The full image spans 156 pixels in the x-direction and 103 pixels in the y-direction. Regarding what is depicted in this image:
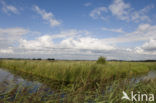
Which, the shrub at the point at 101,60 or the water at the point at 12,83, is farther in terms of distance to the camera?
the shrub at the point at 101,60

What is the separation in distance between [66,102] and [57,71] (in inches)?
395

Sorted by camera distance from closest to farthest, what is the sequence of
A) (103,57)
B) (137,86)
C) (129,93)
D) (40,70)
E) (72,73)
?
(129,93), (137,86), (72,73), (40,70), (103,57)

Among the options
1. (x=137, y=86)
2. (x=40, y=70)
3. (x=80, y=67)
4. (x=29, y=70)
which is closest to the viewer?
(x=137, y=86)

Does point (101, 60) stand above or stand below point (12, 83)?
above

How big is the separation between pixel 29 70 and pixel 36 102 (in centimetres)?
1537

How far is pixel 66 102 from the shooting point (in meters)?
2.69

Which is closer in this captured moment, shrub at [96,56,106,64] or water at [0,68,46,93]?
water at [0,68,46,93]

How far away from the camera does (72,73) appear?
12.0m

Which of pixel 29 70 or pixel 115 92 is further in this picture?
pixel 29 70

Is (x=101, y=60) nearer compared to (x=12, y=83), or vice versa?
(x=12, y=83)

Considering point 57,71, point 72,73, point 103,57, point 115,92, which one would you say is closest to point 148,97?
point 115,92

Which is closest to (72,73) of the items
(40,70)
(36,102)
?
(40,70)

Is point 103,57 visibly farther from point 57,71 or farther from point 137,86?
point 137,86

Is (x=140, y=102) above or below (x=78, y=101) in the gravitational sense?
below
